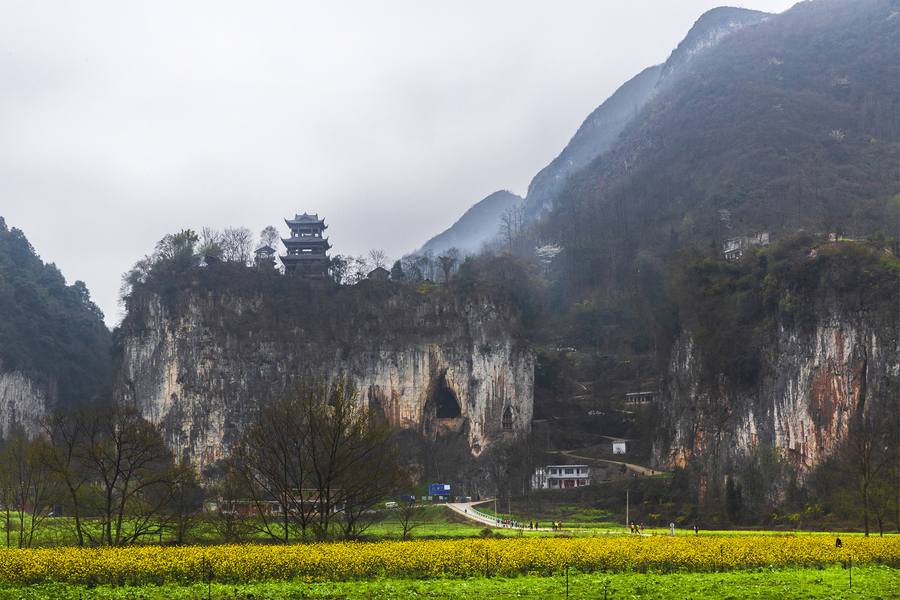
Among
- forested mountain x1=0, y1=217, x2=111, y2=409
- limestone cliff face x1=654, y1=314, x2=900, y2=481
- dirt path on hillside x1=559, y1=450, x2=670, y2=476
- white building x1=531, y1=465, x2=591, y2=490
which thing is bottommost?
white building x1=531, y1=465, x2=591, y2=490

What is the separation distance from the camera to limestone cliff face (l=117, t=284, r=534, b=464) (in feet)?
303

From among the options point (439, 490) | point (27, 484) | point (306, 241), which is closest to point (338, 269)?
point (306, 241)

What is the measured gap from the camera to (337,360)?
A: 95500 mm

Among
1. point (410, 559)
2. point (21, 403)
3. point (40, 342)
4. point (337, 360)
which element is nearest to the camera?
Answer: point (410, 559)

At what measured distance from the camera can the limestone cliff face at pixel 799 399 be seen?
60.1 metres

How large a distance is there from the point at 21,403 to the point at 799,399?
88854mm

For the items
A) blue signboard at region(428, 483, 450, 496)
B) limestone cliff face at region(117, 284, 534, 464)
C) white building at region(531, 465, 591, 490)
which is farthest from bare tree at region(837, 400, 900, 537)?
limestone cliff face at region(117, 284, 534, 464)

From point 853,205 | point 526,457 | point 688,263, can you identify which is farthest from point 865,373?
point 853,205

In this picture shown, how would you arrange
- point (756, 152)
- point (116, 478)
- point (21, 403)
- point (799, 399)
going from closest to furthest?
1. point (116, 478)
2. point (799, 399)
3. point (21, 403)
4. point (756, 152)

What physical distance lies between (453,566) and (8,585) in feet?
41.2

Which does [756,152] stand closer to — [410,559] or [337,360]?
[337,360]

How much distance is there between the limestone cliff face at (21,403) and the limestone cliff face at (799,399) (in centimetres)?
7665

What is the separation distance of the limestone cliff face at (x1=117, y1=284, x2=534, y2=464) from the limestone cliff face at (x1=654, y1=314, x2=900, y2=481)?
24.7m

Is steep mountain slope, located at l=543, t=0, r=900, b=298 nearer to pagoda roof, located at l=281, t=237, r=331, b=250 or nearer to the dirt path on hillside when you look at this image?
the dirt path on hillside
